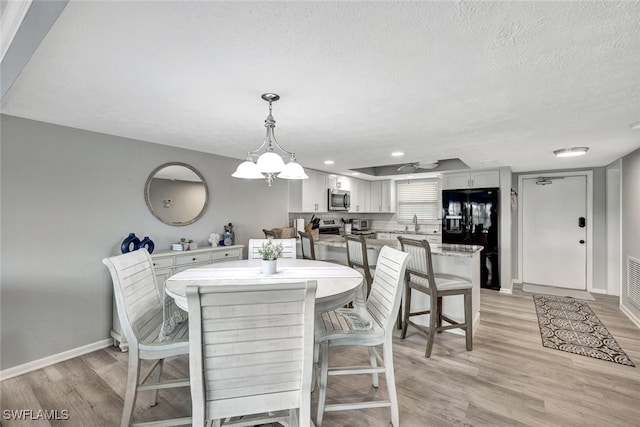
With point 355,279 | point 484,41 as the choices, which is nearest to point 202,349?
point 355,279

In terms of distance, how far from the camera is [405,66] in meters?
1.55

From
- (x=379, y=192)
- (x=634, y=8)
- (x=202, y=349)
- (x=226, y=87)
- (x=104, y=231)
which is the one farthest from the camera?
(x=379, y=192)

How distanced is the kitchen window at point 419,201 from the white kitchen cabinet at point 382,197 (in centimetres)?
22

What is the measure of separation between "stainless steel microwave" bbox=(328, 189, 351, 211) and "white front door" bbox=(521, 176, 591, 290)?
3.29 meters

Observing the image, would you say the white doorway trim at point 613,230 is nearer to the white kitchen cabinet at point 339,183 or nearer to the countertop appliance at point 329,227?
the white kitchen cabinet at point 339,183

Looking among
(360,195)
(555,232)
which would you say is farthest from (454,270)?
(360,195)

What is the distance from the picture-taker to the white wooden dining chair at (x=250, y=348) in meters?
1.17

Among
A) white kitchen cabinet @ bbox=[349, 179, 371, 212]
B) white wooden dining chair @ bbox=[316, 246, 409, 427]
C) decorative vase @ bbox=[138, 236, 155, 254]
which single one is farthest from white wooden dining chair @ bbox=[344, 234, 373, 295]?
white kitchen cabinet @ bbox=[349, 179, 371, 212]

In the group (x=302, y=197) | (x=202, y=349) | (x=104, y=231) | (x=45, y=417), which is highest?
(x=302, y=197)

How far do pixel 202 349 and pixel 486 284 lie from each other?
5134mm

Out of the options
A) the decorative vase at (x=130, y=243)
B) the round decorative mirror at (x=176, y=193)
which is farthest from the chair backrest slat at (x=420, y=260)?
the decorative vase at (x=130, y=243)

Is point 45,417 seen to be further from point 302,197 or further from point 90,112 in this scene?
point 302,197

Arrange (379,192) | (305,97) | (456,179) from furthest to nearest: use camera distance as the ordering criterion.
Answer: (379,192) → (456,179) → (305,97)

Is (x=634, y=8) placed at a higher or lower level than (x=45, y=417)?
higher
